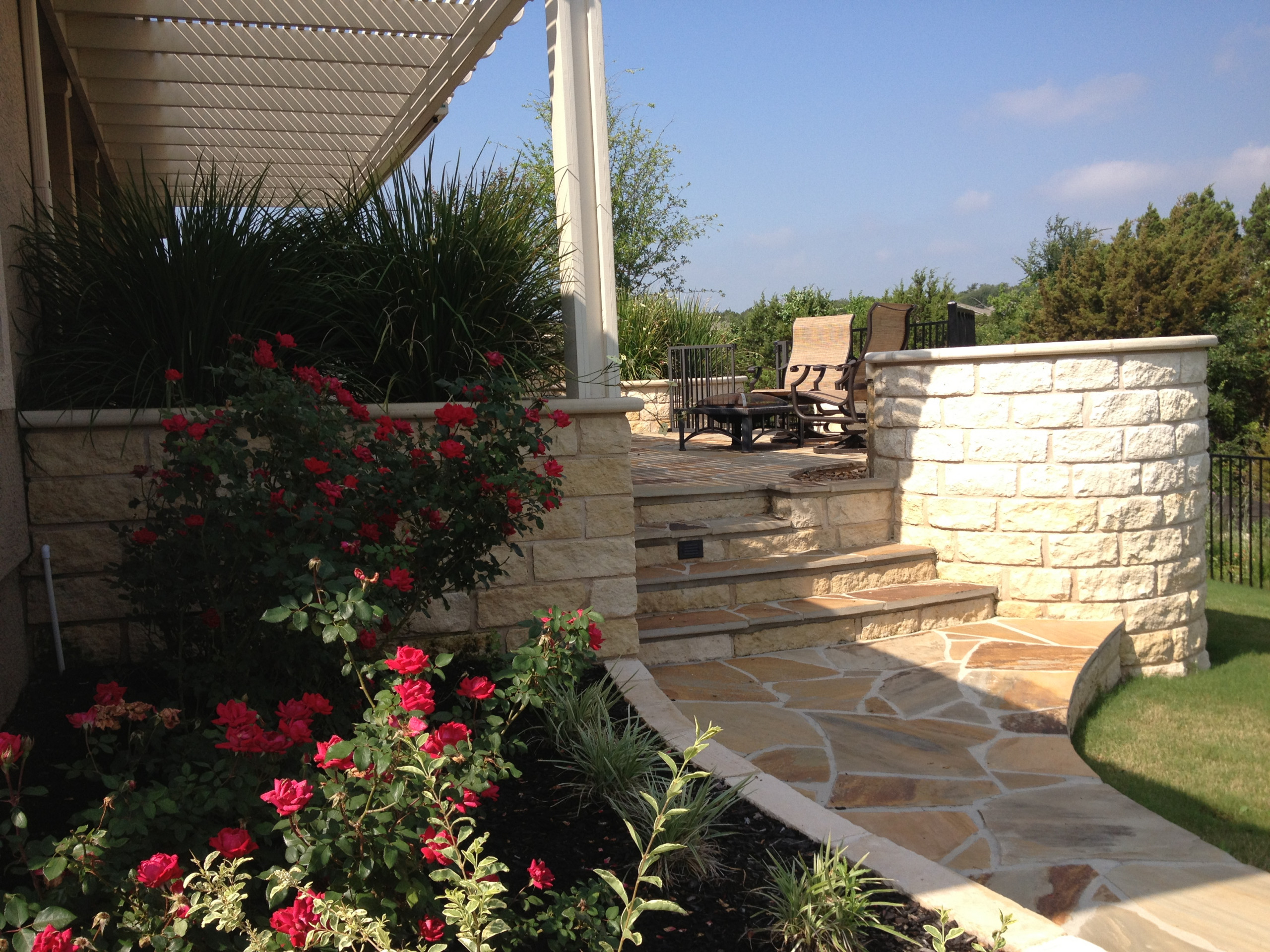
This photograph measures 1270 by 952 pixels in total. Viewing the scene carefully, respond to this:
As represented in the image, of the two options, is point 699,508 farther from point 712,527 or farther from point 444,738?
point 444,738

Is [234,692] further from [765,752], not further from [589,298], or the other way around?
[589,298]

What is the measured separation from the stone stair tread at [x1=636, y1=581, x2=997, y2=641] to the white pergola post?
50.0 inches

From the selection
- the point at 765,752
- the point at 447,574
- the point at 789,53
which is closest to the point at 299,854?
the point at 447,574

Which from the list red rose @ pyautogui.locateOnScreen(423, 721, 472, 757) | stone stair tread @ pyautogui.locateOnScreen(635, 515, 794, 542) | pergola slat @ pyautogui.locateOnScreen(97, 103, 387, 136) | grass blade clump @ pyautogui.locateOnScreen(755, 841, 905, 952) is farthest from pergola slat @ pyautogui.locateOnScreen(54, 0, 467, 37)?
grass blade clump @ pyautogui.locateOnScreen(755, 841, 905, 952)

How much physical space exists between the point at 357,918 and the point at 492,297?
2.89 metres

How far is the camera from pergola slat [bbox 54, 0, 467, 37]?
16.6ft

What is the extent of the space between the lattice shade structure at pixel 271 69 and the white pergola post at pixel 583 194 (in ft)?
2.77

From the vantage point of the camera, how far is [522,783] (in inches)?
108

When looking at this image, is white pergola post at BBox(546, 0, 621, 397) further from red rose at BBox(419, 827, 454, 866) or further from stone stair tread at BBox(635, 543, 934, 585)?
red rose at BBox(419, 827, 454, 866)

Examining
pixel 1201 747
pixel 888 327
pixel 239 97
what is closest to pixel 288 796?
pixel 1201 747

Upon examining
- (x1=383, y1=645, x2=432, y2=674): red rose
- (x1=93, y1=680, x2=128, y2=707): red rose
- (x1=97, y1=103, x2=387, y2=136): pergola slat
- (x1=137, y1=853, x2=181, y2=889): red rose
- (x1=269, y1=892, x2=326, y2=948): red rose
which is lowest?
(x1=269, y1=892, x2=326, y2=948): red rose

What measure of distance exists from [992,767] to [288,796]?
2.85 meters

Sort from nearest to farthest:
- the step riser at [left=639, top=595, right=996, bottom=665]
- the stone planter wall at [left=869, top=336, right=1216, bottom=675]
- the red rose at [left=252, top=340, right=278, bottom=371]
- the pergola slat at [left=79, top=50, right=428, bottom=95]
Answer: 1. the red rose at [left=252, top=340, right=278, bottom=371]
2. the step riser at [left=639, top=595, right=996, bottom=665]
3. the stone planter wall at [left=869, top=336, right=1216, bottom=675]
4. the pergola slat at [left=79, top=50, right=428, bottom=95]

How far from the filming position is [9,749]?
4.45 ft
